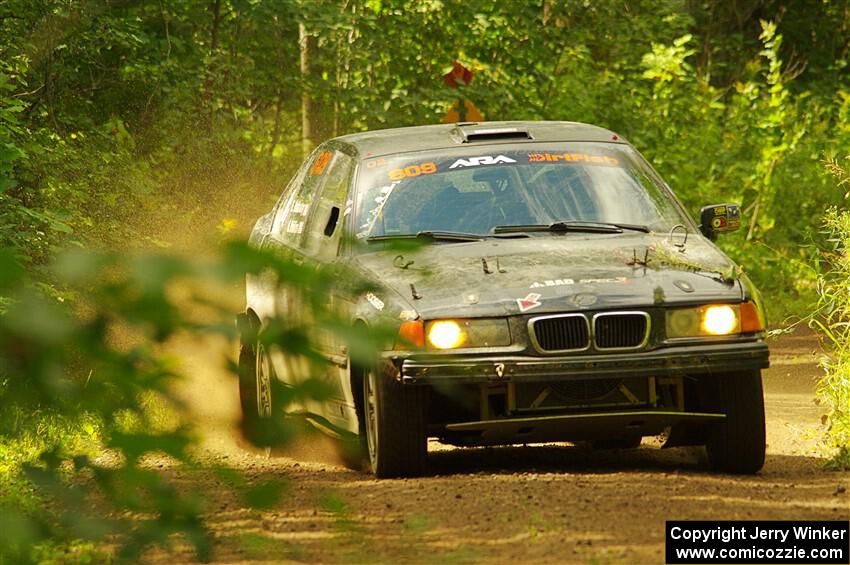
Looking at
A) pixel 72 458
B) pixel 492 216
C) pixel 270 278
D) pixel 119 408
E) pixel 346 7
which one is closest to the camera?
pixel 270 278

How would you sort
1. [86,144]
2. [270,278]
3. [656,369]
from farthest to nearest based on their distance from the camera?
[86,144], [656,369], [270,278]

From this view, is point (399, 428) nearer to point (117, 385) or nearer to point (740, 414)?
point (740, 414)

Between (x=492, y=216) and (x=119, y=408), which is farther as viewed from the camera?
(x=492, y=216)

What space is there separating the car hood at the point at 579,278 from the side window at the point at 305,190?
5.55 feet

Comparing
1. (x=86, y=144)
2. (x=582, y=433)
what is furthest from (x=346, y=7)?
(x=582, y=433)

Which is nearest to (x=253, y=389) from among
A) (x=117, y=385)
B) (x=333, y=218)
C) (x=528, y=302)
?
(x=117, y=385)

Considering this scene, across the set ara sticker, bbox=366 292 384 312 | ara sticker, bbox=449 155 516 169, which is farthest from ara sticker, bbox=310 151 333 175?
ara sticker, bbox=366 292 384 312

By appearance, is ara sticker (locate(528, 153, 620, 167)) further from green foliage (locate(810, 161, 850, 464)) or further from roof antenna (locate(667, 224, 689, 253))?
green foliage (locate(810, 161, 850, 464))

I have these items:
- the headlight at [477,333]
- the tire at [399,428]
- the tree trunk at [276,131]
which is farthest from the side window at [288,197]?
the tree trunk at [276,131]

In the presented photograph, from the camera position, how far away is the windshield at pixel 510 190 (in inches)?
317

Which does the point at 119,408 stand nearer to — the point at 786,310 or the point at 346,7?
the point at 786,310

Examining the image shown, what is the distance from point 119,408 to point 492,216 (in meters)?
5.88

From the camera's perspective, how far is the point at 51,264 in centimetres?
217

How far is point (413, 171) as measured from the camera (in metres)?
8.38
